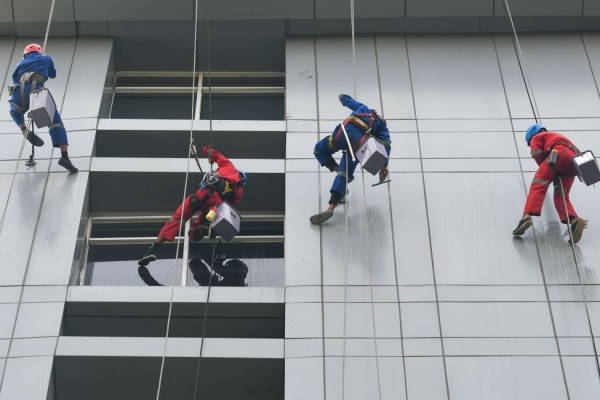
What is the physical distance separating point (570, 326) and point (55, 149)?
630 cm

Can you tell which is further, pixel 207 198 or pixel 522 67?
pixel 522 67

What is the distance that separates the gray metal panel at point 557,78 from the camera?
13.3 metres

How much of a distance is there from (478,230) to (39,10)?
6.63 meters

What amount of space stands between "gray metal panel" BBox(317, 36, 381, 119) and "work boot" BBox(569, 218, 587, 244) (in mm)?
2987

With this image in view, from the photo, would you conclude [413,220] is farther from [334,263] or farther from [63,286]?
[63,286]

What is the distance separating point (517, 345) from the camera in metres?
10.8

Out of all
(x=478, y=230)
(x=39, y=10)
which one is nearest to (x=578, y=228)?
(x=478, y=230)

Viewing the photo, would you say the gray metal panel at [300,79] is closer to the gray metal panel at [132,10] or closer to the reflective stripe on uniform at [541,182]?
the gray metal panel at [132,10]

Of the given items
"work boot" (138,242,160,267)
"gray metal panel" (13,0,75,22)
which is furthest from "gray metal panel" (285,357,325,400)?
"gray metal panel" (13,0,75,22)

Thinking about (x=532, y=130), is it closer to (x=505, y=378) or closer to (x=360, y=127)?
(x=360, y=127)

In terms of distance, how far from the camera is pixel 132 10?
47.1ft

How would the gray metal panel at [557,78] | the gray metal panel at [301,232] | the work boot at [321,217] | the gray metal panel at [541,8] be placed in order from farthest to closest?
the gray metal panel at [541,8], the gray metal panel at [557,78], the work boot at [321,217], the gray metal panel at [301,232]

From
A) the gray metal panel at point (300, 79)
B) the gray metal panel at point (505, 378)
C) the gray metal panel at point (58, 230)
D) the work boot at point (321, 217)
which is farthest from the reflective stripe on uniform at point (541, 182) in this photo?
the gray metal panel at point (58, 230)

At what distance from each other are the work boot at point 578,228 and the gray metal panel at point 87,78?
5908 millimetres
